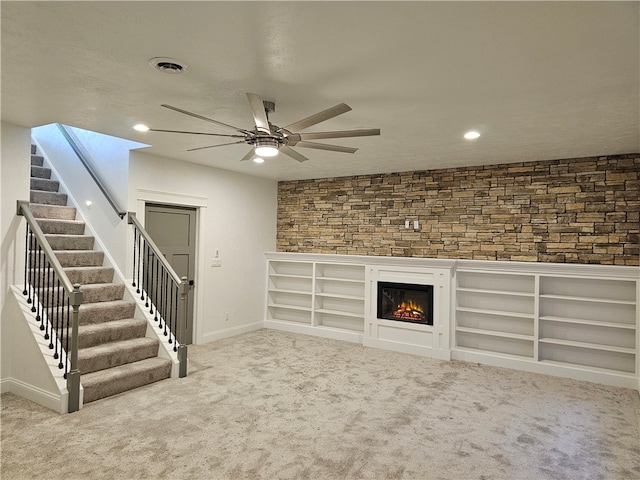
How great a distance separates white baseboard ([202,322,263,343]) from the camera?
19.7 ft

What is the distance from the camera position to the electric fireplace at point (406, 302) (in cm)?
565

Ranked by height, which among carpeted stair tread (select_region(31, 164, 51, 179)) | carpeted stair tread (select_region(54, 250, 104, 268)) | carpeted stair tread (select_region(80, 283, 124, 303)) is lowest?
carpeted stair tread (select_region(80, 283, 124, 303))

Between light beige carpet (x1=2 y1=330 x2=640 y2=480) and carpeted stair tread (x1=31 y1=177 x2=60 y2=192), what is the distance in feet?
9.34

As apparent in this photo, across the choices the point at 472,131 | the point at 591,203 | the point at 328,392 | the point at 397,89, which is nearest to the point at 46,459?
the point at 328,392

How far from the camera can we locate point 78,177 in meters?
5.54

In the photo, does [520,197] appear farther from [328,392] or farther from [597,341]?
[328,392]

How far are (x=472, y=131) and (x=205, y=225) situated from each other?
12.4 ft

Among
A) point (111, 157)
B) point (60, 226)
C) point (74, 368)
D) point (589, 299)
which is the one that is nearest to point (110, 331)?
point (74, 368)

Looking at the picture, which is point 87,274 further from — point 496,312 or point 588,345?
point 588,345

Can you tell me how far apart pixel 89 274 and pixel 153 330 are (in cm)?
102

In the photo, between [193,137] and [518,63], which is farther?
[193,137]

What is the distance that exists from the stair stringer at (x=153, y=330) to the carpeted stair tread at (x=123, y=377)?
59 mm

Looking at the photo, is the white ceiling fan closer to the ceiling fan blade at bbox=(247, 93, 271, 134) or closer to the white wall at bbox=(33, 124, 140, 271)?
the ceiling fan blade at bbox=(247, 93, 271, 134)

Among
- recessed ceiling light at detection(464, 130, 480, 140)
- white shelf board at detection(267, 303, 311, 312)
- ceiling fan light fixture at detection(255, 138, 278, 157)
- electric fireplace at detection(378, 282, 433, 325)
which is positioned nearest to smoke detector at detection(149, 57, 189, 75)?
ceiling fan light fixture at detection(255, 138, 278, 157)
